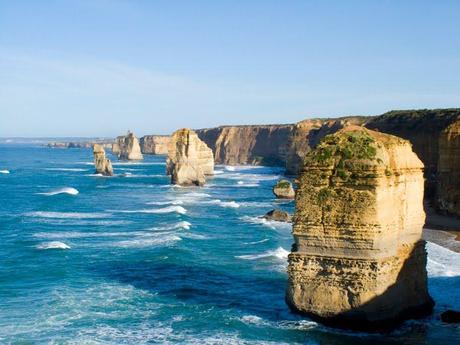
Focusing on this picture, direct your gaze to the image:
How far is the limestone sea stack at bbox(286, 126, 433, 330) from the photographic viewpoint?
2080 centimetres

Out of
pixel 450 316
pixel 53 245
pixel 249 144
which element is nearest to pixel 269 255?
pixel 53 245

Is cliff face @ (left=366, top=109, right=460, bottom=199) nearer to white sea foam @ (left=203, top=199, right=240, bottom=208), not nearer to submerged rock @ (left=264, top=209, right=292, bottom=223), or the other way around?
submerged rock @ (left=264, top=209, right=292, bottom=223)

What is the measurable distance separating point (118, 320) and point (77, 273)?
829cm

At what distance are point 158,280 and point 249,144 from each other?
13729cm

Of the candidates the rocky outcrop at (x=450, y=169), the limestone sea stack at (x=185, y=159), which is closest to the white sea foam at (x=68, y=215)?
the rocky outcrop at (x=450, y=169)

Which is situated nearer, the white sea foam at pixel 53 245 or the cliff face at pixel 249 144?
the white sea foam at pixel 53 245

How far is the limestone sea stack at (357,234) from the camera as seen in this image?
68.2ft

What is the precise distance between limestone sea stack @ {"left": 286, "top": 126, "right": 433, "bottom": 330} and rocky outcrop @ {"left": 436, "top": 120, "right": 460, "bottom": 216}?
26313 millimetres

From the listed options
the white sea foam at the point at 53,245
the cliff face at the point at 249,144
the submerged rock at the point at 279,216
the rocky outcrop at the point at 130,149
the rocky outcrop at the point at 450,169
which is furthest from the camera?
the rocky outcrop at the point at 130,149

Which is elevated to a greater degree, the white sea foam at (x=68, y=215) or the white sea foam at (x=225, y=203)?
the white sea foam at (x=225, y=203)

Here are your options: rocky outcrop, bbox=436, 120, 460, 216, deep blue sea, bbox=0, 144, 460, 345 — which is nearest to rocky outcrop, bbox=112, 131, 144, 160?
deep blue sea, bbox=0, 144, 460, 345

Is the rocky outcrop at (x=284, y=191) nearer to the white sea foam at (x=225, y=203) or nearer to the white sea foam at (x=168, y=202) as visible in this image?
the white sea foam at (x=225, y=203)

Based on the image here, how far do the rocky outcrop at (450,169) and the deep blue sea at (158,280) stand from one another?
12.7m

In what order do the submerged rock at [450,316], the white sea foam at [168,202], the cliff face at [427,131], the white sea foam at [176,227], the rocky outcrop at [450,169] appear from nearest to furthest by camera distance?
the submerged rock at [450,316] → the white sea foam at [176,227] → the rocky outcrop at [450,169] → the cliff face at [427,131] → the white sea foam at [168,202]
